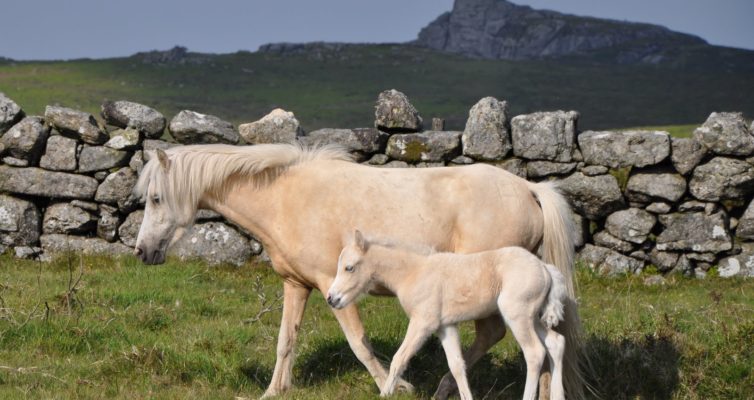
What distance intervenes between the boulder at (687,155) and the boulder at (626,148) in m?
0.14

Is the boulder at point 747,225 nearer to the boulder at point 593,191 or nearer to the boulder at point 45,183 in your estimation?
the boulder at point 593,191

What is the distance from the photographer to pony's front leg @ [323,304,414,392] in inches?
307

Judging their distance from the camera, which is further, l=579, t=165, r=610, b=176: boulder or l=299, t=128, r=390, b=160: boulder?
l=299, t=128, r=390, b=160: boulder

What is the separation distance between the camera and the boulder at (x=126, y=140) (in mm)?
13766

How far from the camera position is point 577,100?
87.1 m

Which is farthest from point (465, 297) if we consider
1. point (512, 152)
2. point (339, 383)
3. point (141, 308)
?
point (512, 152)

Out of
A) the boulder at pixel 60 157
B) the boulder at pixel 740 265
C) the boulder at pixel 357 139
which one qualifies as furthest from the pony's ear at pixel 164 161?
the boulder at pixel 740 265

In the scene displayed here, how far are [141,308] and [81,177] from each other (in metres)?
4.54

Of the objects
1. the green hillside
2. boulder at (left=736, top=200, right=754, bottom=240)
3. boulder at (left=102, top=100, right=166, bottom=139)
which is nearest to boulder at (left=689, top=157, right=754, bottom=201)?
boulder at (left=736, top=200, right=754, bottom=240)

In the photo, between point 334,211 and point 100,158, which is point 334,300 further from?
point 100,158

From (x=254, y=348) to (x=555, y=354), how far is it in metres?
3.31

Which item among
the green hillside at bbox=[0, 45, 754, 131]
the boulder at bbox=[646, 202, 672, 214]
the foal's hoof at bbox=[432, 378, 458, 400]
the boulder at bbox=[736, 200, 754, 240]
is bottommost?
the green hillside at bbox=[0, 45, 754, 131]

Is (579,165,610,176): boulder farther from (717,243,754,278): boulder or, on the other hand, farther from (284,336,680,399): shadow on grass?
(284,336,680,399): shadow on grass

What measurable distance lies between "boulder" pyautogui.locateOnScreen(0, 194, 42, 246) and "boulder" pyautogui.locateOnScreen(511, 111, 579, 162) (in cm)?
755
